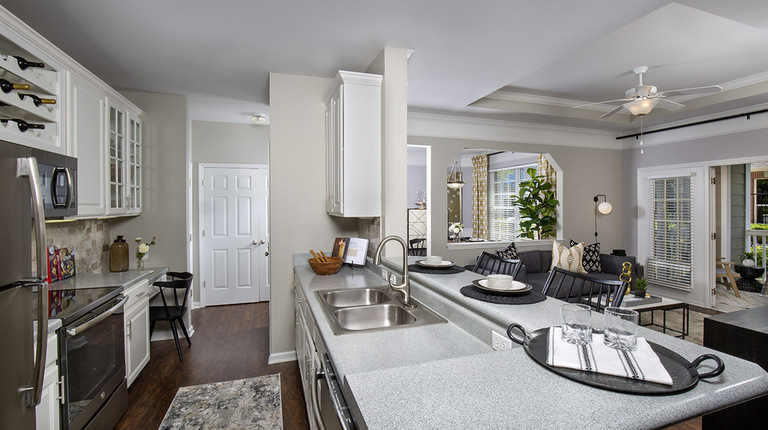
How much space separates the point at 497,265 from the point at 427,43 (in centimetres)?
163

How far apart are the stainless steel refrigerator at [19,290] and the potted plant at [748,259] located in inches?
316

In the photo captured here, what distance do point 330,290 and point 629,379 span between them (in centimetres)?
170

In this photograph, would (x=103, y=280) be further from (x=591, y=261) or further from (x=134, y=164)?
(x=591, y=261)

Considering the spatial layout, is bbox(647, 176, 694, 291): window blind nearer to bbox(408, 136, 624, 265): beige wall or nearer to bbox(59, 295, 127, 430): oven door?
bbox(408, 136, 624, 265): beige wall

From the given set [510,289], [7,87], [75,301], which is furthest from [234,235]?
[510,289]

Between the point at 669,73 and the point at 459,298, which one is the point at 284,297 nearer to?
the point at 459,298

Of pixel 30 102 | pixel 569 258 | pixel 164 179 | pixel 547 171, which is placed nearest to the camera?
pixel 30 102

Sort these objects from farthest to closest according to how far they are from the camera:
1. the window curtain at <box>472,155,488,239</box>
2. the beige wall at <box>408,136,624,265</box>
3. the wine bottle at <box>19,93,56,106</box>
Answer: the window curtain at <box>472,155,488,239</box>
the beige wall at <box>408,136,624,265</box>
the wine bottle at <box>19,93,56,106</box>

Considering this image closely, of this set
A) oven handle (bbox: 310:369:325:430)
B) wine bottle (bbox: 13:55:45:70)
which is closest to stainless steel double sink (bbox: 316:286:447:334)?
oven handle (bbox: 310:369:325:430)

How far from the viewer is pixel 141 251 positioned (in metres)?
3.52

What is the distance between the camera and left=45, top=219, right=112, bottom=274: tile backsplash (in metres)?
2.73

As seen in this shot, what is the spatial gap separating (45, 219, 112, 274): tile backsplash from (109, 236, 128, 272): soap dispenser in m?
0.13

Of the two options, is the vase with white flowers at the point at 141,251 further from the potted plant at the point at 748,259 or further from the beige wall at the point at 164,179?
the potted plant at the point at 748,259

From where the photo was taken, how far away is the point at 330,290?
228 centimetres
